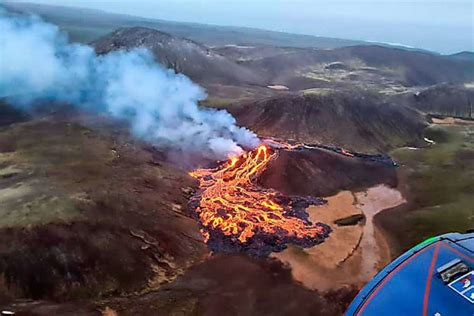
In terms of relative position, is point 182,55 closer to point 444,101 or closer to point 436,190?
point 444,101

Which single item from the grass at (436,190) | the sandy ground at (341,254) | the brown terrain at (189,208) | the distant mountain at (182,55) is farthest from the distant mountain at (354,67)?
the sandy ground at (341,254)

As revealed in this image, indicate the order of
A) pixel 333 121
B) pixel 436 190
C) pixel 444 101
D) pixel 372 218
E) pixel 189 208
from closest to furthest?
1. pixel 189 208
2. pixel 372 218
3. pixel 436 190
4. pixel 333 121
5. pixel 444 101

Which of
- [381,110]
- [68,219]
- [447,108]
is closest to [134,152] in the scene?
[68,219]

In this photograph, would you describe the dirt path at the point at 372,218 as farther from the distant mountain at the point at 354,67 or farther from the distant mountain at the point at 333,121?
the distant mountain at the point at 354,67

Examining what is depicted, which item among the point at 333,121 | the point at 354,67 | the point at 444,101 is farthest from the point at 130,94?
the point at 354,67

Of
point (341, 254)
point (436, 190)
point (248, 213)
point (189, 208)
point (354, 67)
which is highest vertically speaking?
point (354, 67)

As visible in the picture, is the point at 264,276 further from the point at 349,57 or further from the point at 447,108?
the point at 349,57
